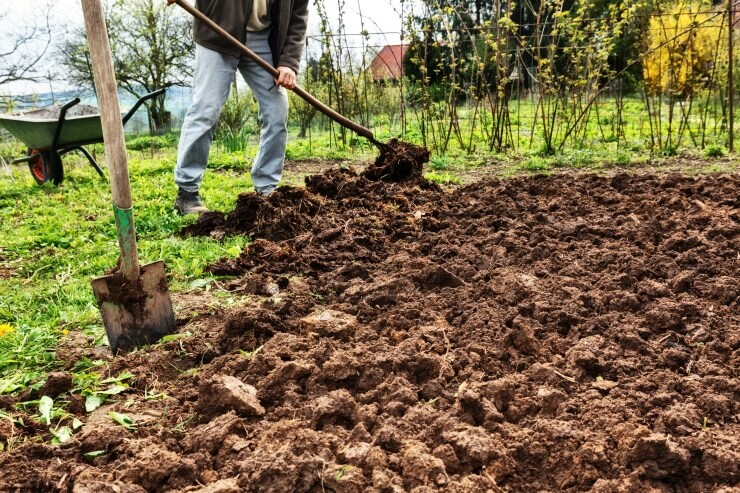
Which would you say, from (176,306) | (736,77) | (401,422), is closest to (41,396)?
(176,306)

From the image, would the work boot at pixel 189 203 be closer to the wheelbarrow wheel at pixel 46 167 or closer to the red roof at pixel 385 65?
Result: the wheelbarrow wheel at pixel 46 167

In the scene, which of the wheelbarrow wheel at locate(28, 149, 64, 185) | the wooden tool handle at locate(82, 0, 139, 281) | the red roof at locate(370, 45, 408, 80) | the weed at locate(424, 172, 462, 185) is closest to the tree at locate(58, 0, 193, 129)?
the red roof at locate(370, 45, 408, 80)

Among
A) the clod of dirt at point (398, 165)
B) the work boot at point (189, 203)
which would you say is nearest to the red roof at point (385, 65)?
the clod of dirt at point (398, 165)

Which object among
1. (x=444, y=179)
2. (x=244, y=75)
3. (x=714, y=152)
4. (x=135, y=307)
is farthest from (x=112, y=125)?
(x=714, y=152)

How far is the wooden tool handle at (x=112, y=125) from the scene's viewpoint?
228 centimetres

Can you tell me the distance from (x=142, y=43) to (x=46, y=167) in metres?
11.5

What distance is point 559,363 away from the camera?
2.14 meters

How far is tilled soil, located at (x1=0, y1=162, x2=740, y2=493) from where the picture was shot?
1.61 metres

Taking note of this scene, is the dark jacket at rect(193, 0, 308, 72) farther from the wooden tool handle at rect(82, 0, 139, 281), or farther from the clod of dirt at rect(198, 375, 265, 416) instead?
the clod of dirt at rect(198, 375, 265, 416)

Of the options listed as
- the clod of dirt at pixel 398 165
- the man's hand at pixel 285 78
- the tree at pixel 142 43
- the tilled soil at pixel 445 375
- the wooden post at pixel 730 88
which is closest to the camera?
the tilled soil at pixel 445 375

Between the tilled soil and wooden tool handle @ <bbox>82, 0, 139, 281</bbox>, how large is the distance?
439 millimetres

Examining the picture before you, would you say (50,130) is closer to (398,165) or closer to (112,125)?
(398,165)

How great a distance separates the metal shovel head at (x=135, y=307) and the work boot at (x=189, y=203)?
223 centimetres

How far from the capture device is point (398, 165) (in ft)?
17.0
